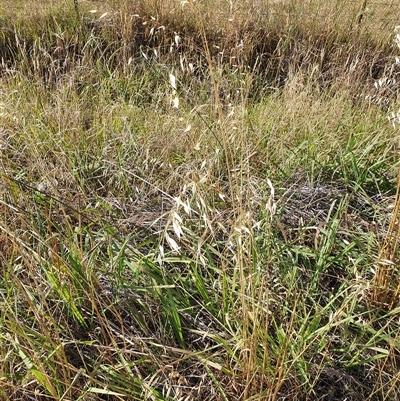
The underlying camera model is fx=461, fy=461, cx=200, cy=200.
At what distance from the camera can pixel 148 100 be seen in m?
3.45

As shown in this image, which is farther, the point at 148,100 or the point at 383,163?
the point at 148,100

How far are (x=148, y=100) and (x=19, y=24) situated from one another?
1.42m

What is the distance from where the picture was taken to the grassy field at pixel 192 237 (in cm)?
130

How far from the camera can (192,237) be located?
68.5 inches

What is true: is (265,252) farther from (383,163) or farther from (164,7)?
(164,7)

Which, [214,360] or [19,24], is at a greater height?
[19,24]

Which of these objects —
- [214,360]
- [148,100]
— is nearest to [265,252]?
[214,360]

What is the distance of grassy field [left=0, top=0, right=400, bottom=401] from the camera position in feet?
4.26

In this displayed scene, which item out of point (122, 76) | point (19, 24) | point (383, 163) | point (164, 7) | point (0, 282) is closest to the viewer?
point (0, 282)

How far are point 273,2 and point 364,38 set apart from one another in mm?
1070

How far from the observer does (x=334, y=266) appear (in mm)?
1777

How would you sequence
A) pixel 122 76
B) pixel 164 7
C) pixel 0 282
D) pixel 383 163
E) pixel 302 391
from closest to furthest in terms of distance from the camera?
1. pixel 302 391
2. pixel 0 282
3. pixel 383 163
4. pixel 122 76
5. pixel 164 7

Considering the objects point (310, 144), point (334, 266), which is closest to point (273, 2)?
point (310, 144)

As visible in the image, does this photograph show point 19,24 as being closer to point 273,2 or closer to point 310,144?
point 273,2
